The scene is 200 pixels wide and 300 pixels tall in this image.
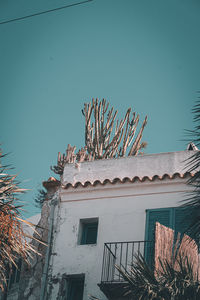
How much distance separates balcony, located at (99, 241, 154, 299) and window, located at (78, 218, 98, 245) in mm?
684

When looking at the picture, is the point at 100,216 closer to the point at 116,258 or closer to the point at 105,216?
the point at 105,216

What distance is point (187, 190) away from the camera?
1619cm

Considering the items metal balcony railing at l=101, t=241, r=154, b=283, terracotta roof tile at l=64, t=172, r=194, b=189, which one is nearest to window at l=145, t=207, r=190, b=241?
metal balcony railing at l=101, t=241, r=154, b=283

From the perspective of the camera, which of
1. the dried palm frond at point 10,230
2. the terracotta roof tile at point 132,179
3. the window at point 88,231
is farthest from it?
the window at point 88,231

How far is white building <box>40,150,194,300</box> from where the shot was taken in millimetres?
15711

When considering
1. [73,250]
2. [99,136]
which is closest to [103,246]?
[73,250]

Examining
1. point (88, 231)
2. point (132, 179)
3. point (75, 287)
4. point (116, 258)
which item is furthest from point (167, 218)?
point (75, 287)

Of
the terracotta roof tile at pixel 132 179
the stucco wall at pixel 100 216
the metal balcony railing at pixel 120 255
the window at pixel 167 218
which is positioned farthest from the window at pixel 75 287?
the terracotta roof tile at pixel 132 179

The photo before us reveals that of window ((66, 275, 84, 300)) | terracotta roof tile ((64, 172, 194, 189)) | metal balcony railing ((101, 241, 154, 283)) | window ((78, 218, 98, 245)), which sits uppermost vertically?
terracotta roof tile ((64, 172, 194, 189))

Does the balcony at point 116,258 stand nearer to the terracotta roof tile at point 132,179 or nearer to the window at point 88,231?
the window at point 88,231

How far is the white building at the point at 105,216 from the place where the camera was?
15711 mm

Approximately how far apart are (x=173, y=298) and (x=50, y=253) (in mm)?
4670

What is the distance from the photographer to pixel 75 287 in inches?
633

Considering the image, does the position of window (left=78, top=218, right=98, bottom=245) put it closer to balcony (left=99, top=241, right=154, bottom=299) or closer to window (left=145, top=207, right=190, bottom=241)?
balcony (left=99, top=241, right=154, bottom=299)
